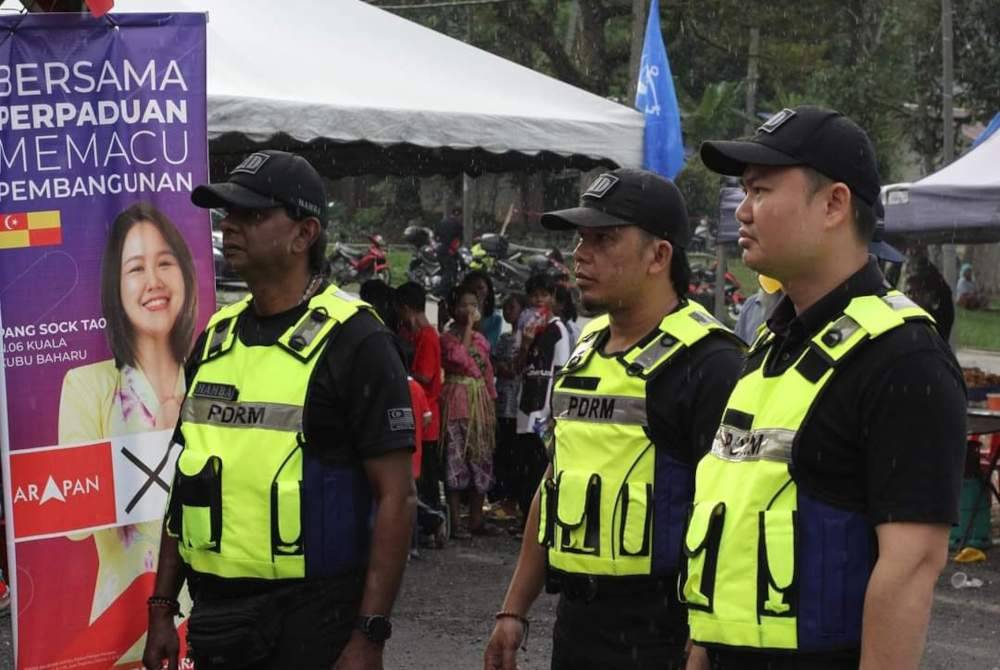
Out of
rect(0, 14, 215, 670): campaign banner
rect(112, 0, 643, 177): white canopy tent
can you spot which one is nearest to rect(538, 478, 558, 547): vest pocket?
rect(0, 14, 215, 670): campaign banner

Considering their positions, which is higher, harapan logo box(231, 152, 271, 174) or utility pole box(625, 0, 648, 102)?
utility pole box(625, 0, 648, 102)

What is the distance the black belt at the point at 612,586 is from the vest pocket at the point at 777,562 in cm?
97

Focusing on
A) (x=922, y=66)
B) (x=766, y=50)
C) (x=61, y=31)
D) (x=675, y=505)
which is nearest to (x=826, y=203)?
(x=675, y=505)

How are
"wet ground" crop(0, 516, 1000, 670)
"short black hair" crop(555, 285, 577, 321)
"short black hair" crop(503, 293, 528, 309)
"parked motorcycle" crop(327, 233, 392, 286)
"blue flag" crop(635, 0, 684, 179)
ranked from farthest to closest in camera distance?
1. "parked motorcycle" crop(327, 233, 392, 286)
2. "short black hair" crop(555, 285, 577, 321)
3. "short black hair" crop(503, 293, 528, 309)
4. "blue flag" crop(635, 0, 684, 179)
5. "wet ground" crop(0, 516, 1000, 670)

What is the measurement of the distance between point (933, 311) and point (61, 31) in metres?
9.32

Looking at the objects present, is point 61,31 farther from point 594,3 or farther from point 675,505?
point 594,3

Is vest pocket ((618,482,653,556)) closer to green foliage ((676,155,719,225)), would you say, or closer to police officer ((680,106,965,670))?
police officer ((680,106,965,670))

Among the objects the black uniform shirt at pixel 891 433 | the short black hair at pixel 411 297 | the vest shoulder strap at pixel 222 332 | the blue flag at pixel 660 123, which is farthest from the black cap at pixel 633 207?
the short black hair at pixel 411 297

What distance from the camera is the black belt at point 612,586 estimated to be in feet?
12.2

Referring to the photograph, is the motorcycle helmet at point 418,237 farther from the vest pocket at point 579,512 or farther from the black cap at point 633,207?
the vest pocket at point 579,512

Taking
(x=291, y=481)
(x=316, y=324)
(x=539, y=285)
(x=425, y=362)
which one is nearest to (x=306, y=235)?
(x=316, y=324)

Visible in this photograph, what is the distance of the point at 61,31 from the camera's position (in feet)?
16.6

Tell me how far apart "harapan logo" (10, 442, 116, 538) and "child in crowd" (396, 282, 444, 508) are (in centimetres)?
513

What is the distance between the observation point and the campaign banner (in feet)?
16.5
